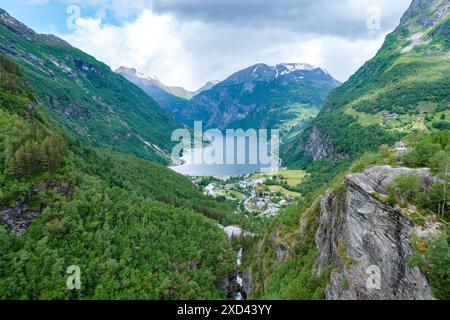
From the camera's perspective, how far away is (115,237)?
7612 cm

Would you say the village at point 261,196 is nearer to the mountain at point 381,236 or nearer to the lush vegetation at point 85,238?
the lush vegetation at point 85,238

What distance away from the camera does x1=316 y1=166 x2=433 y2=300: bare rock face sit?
28.4m

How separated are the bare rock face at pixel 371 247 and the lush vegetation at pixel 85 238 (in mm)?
45441

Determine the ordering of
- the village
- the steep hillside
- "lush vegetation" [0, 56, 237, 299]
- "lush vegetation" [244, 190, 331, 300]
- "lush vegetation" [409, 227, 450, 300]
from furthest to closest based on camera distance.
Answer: the village
"lush vegetation" [0, 56, 237, 299]
"lush vegetation" [244, 190, 331, 300]
the steep hillside
"lush vegetation" [409, 227, 450, 300]

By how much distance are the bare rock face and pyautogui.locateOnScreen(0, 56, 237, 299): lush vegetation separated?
45.4 m

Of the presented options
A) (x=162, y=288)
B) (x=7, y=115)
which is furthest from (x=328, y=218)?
(x=7, y=115)

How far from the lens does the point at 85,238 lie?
230ft

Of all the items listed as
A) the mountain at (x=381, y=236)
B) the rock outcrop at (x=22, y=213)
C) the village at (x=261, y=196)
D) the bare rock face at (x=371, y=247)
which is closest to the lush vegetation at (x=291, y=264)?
the mountain at (x=381, y=236)

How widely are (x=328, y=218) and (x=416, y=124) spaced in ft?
505

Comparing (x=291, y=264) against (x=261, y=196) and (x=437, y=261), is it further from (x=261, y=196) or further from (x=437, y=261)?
(x=261, y=196)

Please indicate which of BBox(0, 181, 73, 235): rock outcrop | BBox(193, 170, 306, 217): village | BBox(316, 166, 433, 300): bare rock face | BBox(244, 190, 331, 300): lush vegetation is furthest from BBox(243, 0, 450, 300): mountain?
BBox(193, 170, 306, 217): village

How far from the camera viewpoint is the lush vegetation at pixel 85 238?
60.2 metres

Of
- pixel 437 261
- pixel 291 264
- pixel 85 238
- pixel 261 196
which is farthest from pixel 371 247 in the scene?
pixel 261 196

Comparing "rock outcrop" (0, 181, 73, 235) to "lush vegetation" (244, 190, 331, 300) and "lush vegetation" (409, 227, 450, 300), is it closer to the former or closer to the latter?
"lush vegetation" (244, 190, 331, 300)
